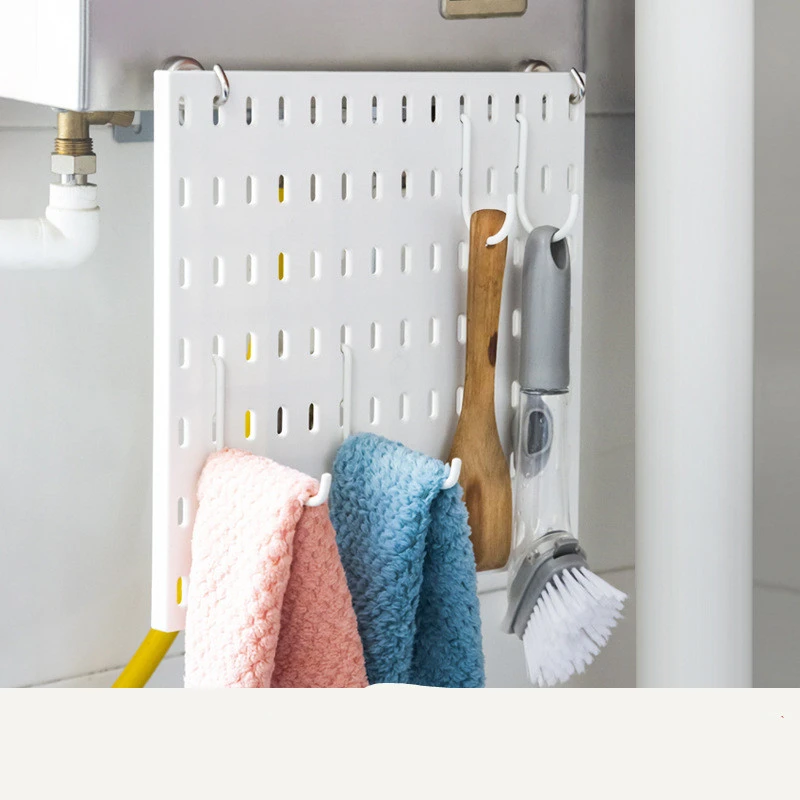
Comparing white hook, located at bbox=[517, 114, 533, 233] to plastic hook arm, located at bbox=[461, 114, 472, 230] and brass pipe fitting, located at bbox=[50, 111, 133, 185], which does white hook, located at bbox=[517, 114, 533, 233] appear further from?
brass pipe fitting, located at bbox=[50, 111, 133, 185]

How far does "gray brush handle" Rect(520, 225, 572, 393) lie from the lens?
607mm

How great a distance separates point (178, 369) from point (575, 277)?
0.26m

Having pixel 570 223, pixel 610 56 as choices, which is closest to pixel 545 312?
pixel 570 223

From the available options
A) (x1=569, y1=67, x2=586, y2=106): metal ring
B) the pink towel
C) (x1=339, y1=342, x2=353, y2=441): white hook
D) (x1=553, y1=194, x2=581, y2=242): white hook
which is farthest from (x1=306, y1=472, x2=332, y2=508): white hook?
(x1=569, y1=67, x2=586, y2=106): metal ring

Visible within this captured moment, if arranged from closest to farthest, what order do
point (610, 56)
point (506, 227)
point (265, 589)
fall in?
point (265, 589)
point (506, 227)
point (610, 56)

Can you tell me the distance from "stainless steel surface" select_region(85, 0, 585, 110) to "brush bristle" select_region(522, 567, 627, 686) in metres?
0.32

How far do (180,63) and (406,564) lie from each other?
28 cm

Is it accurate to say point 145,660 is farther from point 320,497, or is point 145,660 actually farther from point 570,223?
point 570,223

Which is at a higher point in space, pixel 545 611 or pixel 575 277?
pixel 575 277

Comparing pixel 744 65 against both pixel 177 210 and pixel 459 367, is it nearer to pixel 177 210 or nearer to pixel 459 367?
pixel 459 367

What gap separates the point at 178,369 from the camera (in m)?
0.54

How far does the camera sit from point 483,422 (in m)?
0.63
